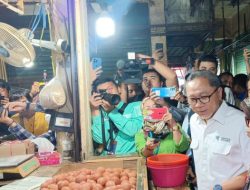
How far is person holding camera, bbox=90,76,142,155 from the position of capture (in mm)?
3404

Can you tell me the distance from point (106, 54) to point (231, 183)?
21.3 feet

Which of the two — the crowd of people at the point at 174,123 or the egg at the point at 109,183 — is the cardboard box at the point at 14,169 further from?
the crowd of people at the point at 174,123

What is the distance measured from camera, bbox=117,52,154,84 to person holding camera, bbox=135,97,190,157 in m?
1.18

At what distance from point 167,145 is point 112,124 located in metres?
0.78

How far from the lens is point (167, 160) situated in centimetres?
269

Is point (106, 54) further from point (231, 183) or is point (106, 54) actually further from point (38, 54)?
point (231, 183)

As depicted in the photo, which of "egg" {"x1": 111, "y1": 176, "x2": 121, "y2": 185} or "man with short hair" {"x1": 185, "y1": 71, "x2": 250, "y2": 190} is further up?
"man with short hair" {"x1": 185, "y1": 71, "x2": 250, "y2": 190}

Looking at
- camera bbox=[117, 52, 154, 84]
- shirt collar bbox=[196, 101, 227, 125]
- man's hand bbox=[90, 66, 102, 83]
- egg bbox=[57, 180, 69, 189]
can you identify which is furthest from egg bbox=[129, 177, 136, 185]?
camera bbox=[117, 52, 154, 84]

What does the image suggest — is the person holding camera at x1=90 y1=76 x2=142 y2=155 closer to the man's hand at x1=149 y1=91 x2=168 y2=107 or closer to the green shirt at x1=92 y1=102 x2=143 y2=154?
the green shirt at x1=92 y1=102 x2=143 y2=154

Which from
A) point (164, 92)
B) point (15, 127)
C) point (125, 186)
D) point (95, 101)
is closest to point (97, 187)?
point (125, 186)

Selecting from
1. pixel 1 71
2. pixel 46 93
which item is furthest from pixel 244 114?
pixel 1 71

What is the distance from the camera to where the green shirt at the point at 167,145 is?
2.83 metres

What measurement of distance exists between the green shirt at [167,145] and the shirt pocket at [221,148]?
452 millimetres

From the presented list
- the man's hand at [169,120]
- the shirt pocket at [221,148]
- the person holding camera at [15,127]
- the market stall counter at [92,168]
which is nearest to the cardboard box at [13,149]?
the market stall counter at [92,168]
